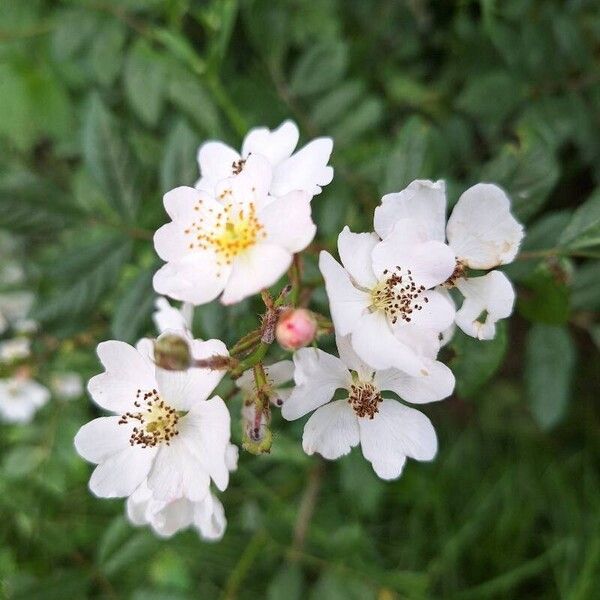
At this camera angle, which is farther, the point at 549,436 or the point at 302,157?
the point at 549,436

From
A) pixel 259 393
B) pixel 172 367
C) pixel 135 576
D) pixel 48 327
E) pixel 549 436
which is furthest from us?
pixel 549 436

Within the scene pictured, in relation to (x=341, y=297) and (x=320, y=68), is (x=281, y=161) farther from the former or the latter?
(x=320, y=68)

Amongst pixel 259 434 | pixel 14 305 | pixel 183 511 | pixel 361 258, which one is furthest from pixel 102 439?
pixel 14 305

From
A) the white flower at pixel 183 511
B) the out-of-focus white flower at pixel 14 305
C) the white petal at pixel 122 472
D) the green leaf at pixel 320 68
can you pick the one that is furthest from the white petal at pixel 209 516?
the out-of-focus white flower at pixel 14 305

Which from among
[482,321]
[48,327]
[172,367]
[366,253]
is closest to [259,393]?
[172,367]

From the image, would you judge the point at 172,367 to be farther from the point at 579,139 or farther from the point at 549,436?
the point at 549,436

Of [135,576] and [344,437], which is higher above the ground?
[344,437]

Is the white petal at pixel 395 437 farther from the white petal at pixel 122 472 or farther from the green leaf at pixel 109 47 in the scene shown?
the green leaf at pixel 109 47
